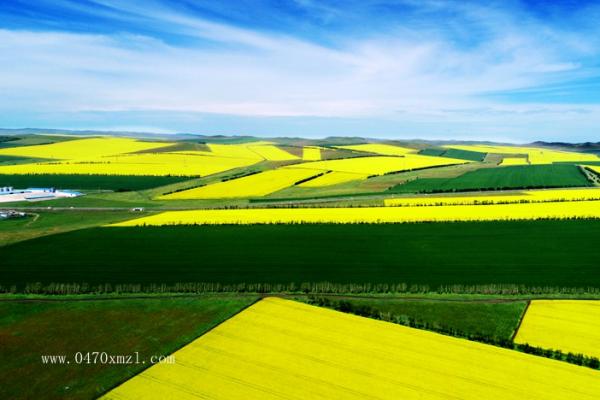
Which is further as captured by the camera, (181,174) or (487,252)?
(181,174)

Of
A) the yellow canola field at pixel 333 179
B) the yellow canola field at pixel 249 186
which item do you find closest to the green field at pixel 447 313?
the yellow canola field at pixel 249 186

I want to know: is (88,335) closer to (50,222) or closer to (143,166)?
(50,222)

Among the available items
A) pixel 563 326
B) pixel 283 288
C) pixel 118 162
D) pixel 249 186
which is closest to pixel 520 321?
pixel 563 326

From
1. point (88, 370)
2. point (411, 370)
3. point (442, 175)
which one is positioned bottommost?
point (88, 370)

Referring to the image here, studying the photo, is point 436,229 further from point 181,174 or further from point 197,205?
point 181,174

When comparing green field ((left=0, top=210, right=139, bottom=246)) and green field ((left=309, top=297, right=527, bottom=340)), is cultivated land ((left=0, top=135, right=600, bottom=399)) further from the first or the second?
green field ((left=0, top=210, right=139, bottom=246))

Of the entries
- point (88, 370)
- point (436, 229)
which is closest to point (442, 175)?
point (436, 229)
